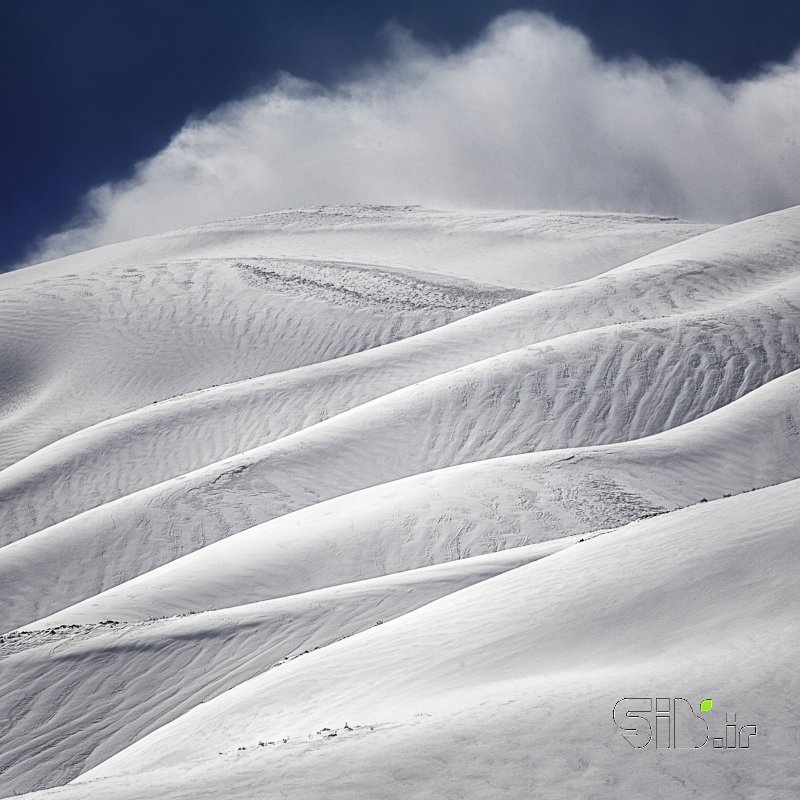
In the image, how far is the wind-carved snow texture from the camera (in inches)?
250

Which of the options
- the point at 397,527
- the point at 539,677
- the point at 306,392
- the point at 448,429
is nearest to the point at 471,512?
the point at 397,527

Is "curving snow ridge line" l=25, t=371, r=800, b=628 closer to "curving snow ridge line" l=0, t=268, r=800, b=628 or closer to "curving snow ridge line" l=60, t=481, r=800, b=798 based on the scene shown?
"curving snow ridge line" l=0, t=268, r=800, b=628

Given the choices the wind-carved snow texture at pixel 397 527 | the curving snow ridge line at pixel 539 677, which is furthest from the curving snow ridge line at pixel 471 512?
the curving snow ridge line at pixel 539 677

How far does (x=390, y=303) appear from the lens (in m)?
41.0

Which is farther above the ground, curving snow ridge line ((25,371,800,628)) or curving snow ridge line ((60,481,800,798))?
curving snow ridge line ((25,371,800,628))

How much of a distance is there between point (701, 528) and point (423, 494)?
8.73m

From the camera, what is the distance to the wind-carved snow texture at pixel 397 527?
6.34 metres

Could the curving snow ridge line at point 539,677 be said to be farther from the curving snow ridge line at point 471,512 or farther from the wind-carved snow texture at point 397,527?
the curving snow ridge line at point 471,512

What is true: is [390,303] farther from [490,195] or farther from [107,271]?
[490,195]

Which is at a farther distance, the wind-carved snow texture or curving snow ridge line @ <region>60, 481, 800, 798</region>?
the wind-carved snow texture

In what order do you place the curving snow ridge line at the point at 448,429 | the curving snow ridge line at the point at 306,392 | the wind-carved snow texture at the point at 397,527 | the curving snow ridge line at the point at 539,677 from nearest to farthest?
the curving snow ridge line at the point at 539,677 → the wind-carved snow texture at the point at 397,527 → the curving snow ridge line at the point at 448,429 → the curving snow ridge line at the point at 306,392

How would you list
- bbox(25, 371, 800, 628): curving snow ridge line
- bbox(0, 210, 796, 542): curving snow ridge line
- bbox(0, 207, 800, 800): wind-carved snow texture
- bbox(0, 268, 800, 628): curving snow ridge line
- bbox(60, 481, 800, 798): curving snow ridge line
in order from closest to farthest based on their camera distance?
bbox(60, 481, 800, 798): curving snow ridge line
bbox(0, 207, 800, 800): wind-carved snow texture
bbox(25, 371, 800, 628): curving snow ridge line
bbox(0, 268, 800, 628): curving snow ridge line
bbox(0, 210, 796, 542): curving snow ridge line

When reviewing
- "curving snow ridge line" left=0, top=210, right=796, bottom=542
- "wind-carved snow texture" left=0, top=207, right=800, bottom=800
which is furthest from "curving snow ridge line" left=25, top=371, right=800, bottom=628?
"curving snow ridge line" left=0, top=210, right=796, bottom=542

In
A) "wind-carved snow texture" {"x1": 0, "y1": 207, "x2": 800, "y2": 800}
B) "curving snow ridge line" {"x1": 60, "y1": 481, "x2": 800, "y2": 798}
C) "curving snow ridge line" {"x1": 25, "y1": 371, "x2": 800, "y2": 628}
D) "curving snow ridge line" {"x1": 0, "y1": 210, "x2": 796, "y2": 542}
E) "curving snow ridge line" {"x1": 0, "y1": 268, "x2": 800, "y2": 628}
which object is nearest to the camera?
"curving snow ridge line" {"x1": 60, "y1": 481, "x2": 800, "y2": 798}
